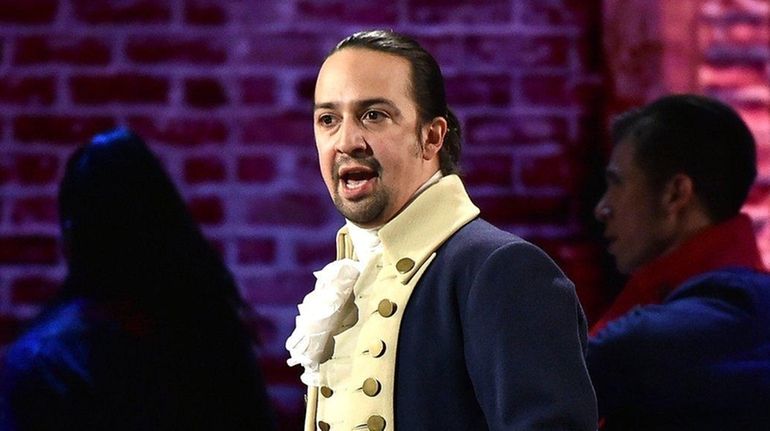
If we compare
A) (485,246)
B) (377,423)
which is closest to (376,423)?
(377,423)

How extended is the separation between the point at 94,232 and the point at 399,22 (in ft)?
2.67

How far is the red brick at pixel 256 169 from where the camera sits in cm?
277

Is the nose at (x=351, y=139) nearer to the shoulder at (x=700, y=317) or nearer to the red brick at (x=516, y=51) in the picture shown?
the shoulder at (x=700, y=317)

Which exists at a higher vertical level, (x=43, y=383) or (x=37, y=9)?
(x=37, y=9)

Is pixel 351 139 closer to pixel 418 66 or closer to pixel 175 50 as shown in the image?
pixel 418 66

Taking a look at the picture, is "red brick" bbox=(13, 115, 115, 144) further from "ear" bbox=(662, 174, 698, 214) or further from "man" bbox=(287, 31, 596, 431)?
"man" bbox=(287, 31, 596, 431)

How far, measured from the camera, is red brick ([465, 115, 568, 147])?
110 inches

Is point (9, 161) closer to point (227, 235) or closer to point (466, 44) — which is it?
point (227, 235)

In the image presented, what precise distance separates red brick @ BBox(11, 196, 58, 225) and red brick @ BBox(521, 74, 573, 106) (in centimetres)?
108

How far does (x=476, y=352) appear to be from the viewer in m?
1.30

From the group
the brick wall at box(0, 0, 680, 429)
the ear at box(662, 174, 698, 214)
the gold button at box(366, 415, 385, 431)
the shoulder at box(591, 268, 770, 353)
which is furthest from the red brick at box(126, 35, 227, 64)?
the gold button at box(366, 415, 385, 431)

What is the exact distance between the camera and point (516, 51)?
9.16ft

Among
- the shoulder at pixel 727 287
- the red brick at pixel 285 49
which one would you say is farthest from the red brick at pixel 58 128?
the shoulder at pixel 727 287

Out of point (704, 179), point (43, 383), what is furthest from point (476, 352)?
point (43, 383)
